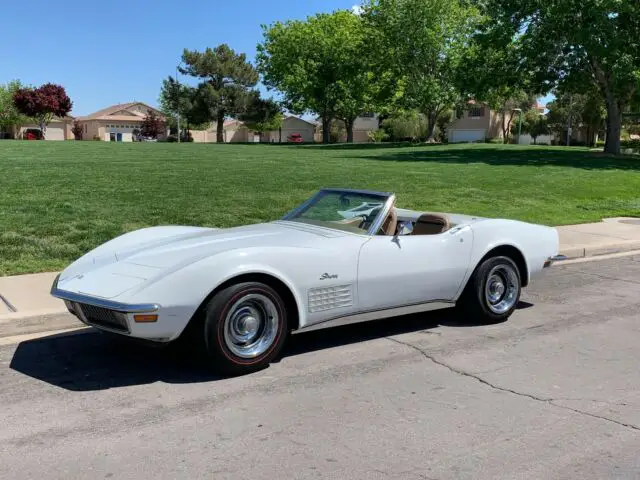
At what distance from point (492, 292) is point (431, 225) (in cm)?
90

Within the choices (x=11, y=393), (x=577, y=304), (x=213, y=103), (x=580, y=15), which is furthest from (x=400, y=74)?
(x=11, y=393)

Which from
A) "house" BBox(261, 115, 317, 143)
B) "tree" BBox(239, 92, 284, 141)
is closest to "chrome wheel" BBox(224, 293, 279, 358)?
"tree" BBox(239, 92, 284, 141)

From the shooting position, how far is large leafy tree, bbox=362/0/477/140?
44.2m

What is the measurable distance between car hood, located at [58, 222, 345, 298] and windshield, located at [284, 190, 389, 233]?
18 cm

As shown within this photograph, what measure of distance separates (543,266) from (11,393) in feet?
16.1

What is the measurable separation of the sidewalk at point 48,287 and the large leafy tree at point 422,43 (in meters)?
34.2

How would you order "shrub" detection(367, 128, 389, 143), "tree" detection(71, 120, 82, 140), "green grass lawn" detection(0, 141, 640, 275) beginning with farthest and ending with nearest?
"tree" detection(71, 120, 82, 140) < "shrub" detection(367, 128, 389, 143) < "green grass lawn" detection(0, 141, 640, 275)

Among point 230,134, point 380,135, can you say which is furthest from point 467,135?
point 230,134

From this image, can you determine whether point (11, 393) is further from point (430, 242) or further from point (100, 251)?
point (430, 242)

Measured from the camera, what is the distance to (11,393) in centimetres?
422

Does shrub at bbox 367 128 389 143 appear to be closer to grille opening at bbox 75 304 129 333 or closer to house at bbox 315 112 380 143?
house at bbox 315 112 380 143

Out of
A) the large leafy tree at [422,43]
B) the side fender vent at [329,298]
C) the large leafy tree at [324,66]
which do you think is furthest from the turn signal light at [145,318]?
→ the large leafy tree at [324,66]

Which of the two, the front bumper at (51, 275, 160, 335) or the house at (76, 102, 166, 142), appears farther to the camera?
the house at (76, 102, 166, 142)

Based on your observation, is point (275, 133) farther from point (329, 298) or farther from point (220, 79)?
point (329, 298)
